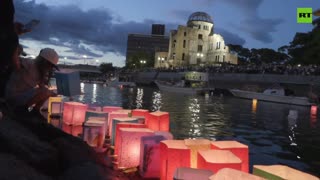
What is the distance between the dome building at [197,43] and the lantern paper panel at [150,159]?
7671cm

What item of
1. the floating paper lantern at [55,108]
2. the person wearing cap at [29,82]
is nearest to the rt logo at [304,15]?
the floating paper lantern at [55,108]

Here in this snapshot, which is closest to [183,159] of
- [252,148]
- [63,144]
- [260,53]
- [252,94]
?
[63,144]

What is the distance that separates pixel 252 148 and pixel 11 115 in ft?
18.9

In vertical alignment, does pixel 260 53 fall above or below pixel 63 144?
above

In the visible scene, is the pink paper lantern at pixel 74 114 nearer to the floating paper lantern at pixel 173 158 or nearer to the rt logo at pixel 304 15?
the floating paper lantern at pixel 173 158

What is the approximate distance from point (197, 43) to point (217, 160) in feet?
267

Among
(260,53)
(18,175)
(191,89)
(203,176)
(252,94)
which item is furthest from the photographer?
(260,53)

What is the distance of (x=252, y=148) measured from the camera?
814 centimetres

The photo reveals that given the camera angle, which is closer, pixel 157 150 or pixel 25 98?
pixel 157 150

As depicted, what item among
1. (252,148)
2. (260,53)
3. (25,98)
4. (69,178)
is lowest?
(252,148)

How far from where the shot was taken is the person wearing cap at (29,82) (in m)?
4.54

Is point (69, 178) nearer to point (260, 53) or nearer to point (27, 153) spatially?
point (27, 153)

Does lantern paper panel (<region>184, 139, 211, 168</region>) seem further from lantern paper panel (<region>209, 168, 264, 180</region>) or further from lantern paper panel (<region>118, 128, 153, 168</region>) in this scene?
lantern paper panel (<region>209, 168, 264, 180</region>)

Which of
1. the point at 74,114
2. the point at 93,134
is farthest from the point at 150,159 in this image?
the point at 74,114
